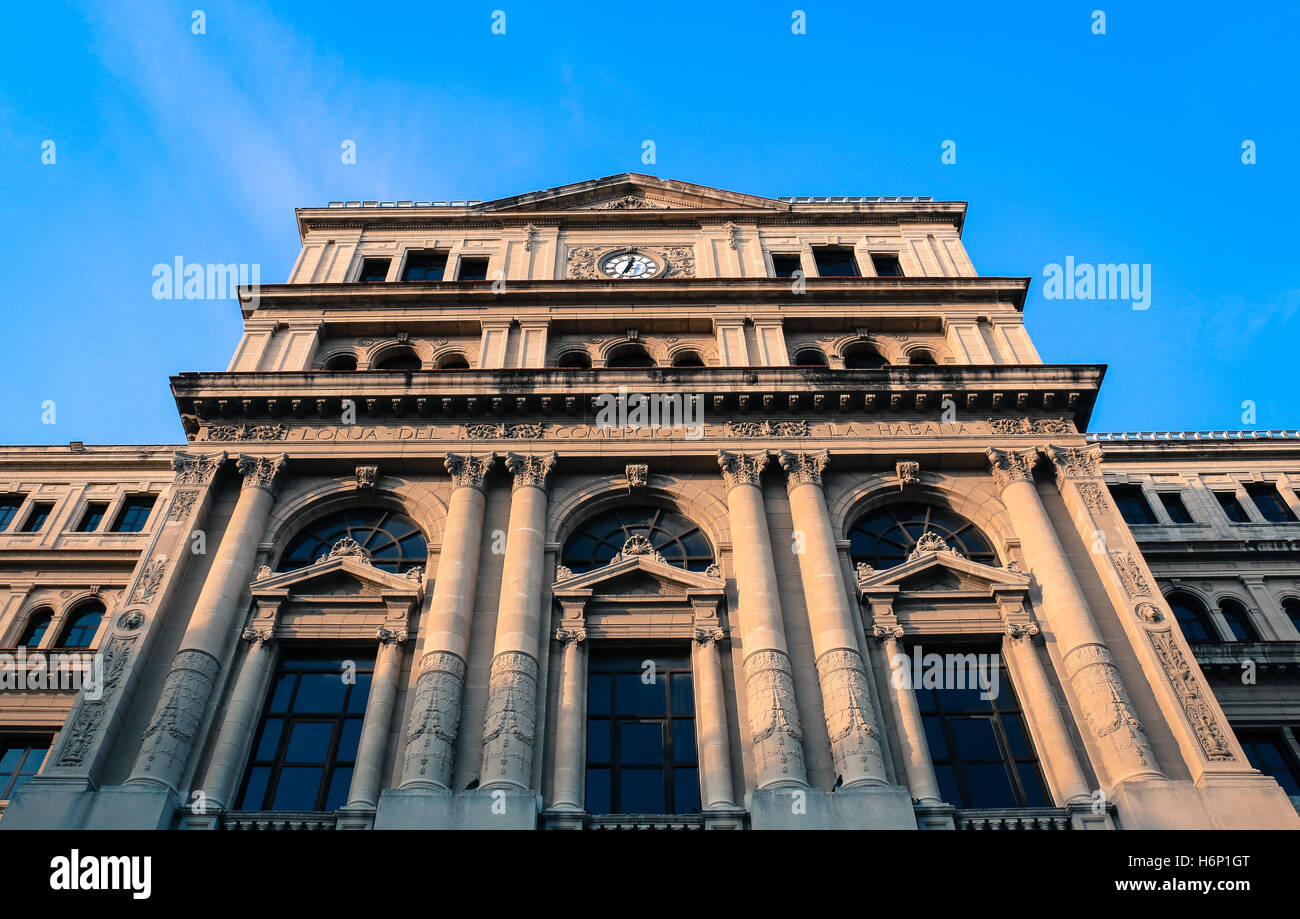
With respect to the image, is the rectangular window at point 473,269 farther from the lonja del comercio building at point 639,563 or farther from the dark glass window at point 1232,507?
the dark glass window at point 1232,507

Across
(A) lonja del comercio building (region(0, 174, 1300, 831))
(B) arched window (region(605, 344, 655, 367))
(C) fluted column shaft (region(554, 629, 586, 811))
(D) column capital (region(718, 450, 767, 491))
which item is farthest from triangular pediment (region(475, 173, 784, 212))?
Answer: (C) fluted column shaft (region(554, 629, 586, 811))

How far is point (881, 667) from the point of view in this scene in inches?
1046

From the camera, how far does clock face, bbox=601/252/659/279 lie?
40.1 meters

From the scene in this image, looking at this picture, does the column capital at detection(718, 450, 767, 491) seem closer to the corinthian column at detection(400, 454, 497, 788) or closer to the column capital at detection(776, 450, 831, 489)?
the column capital at detection(776, 450, 831, 489)

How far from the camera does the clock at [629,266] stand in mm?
40125

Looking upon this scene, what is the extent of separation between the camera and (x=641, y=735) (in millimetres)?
25672

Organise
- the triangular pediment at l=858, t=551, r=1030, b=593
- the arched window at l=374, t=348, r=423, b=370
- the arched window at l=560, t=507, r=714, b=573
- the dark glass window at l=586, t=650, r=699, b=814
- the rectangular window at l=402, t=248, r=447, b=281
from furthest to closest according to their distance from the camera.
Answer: the rectangular window at l=402, t=248, r=447, b=281, the arched window at l=374, t=348, r=423, b=370, the arched window at l=560, t=507, r=714, b=573, the triangular pediment at l=858, t=551, r=1030, b=593, the dark glass window at l=586, t=650, r=699, b=814

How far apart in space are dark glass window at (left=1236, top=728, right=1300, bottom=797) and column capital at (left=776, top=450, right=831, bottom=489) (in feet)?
55.0

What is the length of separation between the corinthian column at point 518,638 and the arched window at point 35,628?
19569 mm

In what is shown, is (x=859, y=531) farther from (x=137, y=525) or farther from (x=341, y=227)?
(x=137, y=525)

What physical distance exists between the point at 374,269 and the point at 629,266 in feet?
31.9
